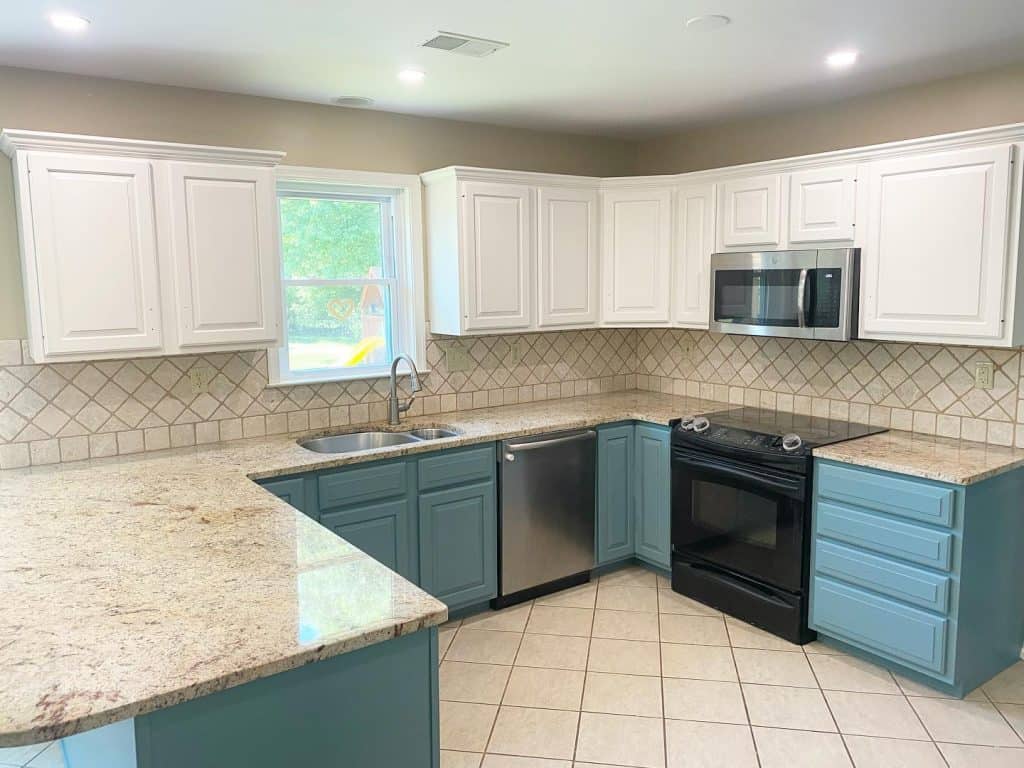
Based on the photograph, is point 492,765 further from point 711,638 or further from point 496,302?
point 496,302

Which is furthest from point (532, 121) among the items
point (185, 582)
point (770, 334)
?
point (185, 582)

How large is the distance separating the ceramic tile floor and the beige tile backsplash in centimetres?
115

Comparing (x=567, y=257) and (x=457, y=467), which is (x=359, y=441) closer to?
(x=457, y=467)

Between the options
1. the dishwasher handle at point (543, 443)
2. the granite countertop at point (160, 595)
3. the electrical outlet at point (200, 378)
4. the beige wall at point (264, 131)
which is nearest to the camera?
the granite countertop at point (160, 595)

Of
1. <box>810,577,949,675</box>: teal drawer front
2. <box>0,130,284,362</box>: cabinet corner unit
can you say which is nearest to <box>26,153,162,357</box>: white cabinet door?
<box>0,130,284,362</box>: cabinet corner unit

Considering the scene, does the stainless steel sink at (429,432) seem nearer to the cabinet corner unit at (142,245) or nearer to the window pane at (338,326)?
the window pane at (338,326)

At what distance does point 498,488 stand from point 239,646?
7.20 feet

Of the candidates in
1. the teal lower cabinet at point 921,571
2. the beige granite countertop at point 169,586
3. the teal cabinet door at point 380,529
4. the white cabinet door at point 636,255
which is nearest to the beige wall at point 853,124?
the white cabinet door at point 636,255

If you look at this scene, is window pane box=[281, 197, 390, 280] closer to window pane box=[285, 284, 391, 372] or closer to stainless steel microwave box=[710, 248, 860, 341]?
window pane box=[285, 284, 391, 372]

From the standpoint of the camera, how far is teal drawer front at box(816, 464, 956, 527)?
287 centimetres

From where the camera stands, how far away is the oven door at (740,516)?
3.36m

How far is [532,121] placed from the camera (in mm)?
4176

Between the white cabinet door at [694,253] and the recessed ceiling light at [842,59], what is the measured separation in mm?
940

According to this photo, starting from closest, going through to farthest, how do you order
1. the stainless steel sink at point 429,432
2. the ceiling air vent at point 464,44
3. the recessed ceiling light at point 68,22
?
the recessed ceiling light at point 68,22 → the ceiling air vent at point 464,44 → the stainless steel sink at point 429,432
